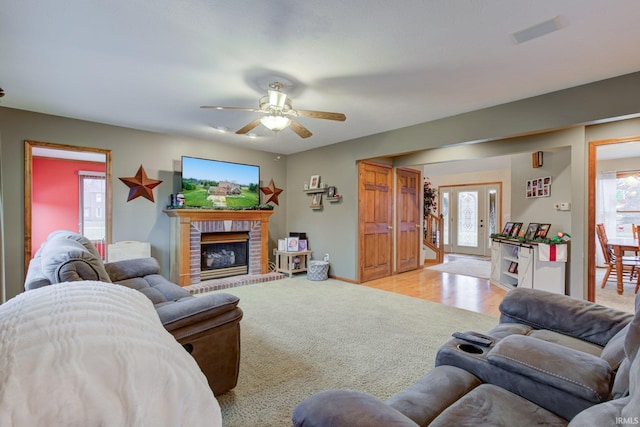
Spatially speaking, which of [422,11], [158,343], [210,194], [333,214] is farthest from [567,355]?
[210,194]

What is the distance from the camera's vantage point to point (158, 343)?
0.77 metres

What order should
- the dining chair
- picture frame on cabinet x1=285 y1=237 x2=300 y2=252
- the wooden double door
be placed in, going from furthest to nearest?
picture frame on cabinet x1=285 y1=237 x2=300 y2=252 → the wooden double door → the dining chair

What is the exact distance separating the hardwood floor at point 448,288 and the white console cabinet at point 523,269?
0.28m

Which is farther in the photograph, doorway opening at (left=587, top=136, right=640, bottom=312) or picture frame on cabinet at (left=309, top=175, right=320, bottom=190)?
doorway opening at (left=587, top=136, right=640, bottom=312)

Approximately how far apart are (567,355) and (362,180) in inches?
163

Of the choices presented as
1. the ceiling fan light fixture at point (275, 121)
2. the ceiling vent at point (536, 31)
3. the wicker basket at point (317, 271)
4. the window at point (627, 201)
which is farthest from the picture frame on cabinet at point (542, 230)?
the window at point (627, 201)

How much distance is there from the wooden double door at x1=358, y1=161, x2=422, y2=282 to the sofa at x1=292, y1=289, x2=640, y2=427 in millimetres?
3689

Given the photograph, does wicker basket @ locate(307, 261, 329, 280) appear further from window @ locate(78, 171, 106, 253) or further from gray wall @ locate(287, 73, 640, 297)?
window @ locate(78, 171, 106, 253)

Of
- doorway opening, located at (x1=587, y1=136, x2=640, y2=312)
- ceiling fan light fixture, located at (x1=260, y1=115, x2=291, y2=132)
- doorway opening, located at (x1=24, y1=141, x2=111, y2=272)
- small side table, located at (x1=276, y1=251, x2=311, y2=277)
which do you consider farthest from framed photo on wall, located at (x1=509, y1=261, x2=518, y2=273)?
doorway opening, located at (x1=24, y1=141, x2=111, y2=272)

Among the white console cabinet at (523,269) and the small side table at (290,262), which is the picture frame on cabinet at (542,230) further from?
the small side table at (290,262)

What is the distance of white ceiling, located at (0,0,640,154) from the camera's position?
6.11 ft

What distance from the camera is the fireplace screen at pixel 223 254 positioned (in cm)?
505

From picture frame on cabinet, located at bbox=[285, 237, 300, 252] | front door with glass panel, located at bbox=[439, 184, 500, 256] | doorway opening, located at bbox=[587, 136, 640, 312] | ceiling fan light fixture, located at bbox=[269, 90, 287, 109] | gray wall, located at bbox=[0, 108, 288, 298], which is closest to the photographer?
ceiling fan light fixture, located at bbox=[269, 90, 287, 109]

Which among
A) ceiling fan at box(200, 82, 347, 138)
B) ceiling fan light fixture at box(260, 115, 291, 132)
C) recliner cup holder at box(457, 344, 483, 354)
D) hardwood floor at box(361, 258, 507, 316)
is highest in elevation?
ceiling fan at box(200, 82, 347, 138)
